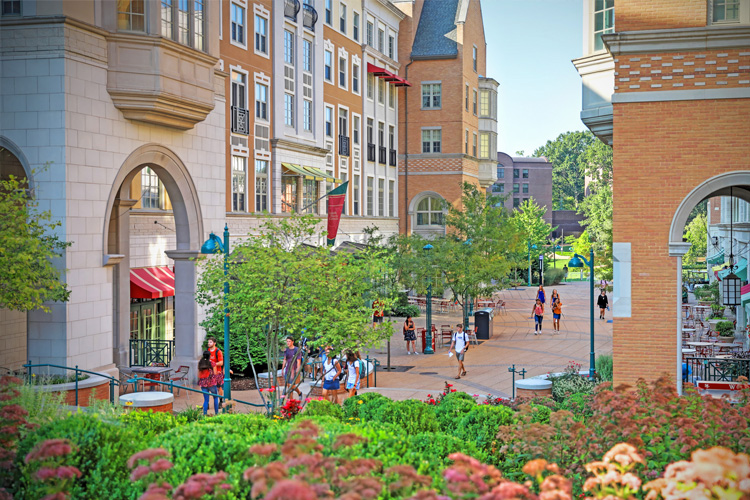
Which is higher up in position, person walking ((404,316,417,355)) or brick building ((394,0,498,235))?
brick building ((394,0,498,235))

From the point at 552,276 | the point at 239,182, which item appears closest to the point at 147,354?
the point at 239,182

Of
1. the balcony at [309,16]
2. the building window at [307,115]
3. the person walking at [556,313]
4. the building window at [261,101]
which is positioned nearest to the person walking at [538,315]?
the person walking at [556,313]

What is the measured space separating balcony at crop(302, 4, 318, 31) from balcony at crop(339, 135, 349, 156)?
6.94m

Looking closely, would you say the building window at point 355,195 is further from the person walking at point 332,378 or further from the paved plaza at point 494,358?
the person walking at point 332,378

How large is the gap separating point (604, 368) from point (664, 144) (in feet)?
24.0

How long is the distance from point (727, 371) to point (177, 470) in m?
16.1

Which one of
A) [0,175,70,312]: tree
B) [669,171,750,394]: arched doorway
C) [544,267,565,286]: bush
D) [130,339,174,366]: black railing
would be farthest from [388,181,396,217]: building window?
[669,171,750,394]: arched doorway

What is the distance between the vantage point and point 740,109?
1446cm

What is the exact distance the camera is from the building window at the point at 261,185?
31.6 m

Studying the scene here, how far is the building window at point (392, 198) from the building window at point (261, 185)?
19.0 meters

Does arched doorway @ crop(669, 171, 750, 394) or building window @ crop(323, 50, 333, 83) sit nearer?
arched doorway @ crop(669, 171, 750, 394)

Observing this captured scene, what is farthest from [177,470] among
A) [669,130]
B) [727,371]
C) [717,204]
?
[717,204]

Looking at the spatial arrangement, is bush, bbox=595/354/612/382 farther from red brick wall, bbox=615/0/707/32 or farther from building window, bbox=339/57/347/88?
building window, bbox=339/57/347/88

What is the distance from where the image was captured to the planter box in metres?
15.3
